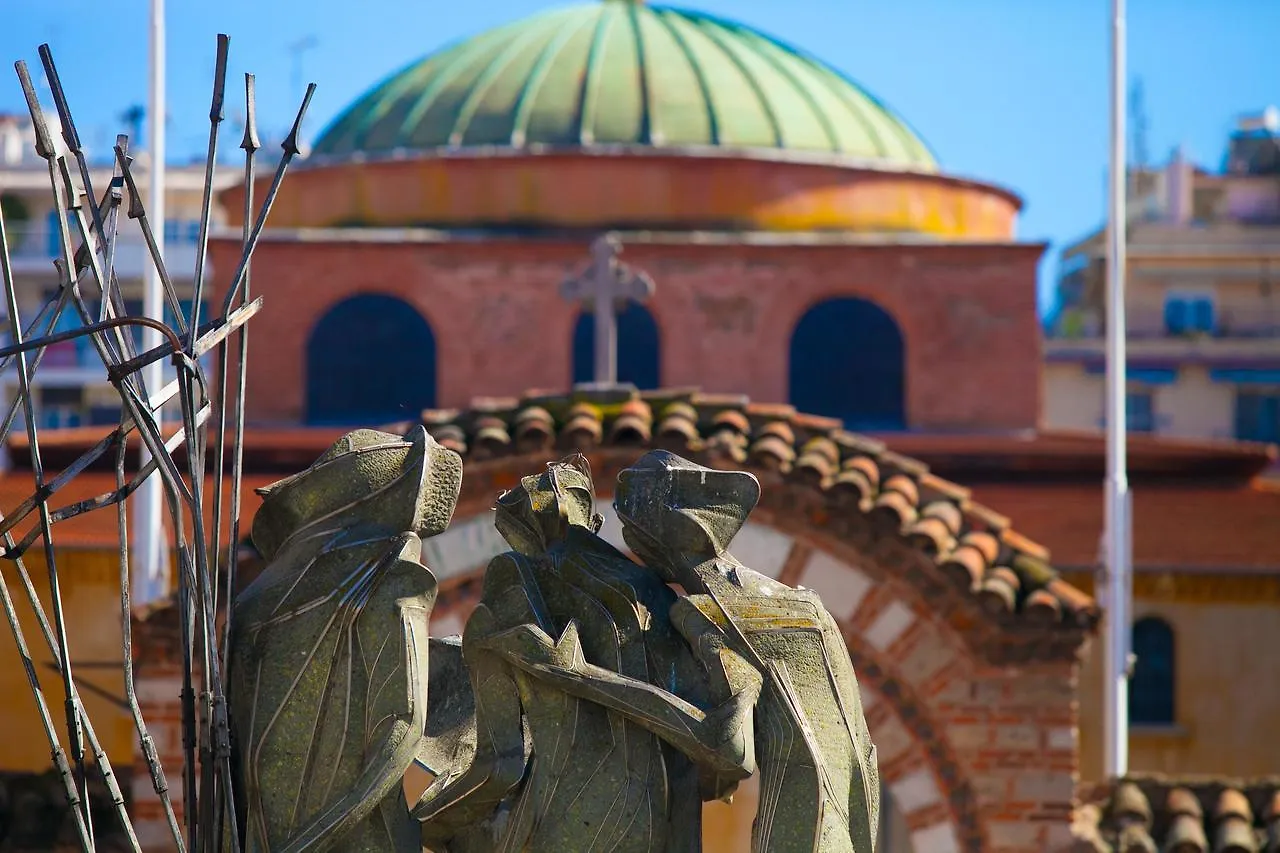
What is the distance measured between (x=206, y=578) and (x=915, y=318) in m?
17.1

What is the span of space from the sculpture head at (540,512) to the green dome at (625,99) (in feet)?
55.4

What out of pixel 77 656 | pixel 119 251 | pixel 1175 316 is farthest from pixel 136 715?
pixel 119 251

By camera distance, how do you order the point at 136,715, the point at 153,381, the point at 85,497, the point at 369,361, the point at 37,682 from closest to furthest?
the point at 136,715
the point at 37,682
the point at 153,381
the point at 85,497
the point at 369,361

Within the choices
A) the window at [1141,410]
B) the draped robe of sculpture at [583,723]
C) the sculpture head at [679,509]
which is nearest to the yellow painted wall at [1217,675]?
the sculpture head at [679,509]

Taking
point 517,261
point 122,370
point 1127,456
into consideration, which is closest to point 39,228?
point 517,261

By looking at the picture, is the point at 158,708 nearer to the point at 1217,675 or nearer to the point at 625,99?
the point at 1217,675

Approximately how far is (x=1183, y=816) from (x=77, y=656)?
8358 millimetres

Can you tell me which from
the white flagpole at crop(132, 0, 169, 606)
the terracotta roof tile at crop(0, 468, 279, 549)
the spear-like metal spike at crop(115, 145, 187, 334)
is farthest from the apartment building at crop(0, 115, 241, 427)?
the spear-like metal spike at crop(115, 145, 187, 334)

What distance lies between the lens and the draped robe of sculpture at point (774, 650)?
7.17 m

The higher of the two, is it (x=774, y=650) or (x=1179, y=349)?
(x=774, y=650)

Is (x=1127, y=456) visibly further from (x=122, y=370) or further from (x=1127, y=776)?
(x=122, y=370)

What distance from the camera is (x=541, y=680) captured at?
7199 mm

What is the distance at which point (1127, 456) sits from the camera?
2231 centimetres

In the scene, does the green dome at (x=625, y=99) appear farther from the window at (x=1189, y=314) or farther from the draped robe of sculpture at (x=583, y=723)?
the window at (x=1189, y=314)
